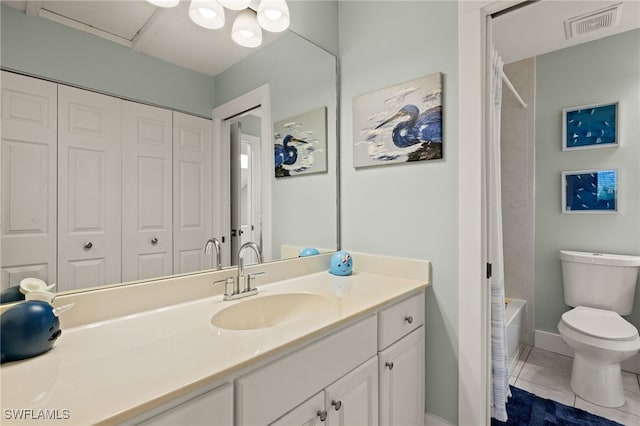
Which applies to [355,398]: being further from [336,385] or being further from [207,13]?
[207,13]

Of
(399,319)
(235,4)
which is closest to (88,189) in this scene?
(235,4)

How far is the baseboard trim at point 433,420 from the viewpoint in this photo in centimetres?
146

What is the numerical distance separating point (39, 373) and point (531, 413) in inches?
89.0

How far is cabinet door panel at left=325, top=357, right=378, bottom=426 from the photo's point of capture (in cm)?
99

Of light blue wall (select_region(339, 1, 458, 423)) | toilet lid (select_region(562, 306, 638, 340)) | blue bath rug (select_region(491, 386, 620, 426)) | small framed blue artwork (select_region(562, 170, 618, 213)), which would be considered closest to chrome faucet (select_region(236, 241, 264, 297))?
light blue wall (select_region(339, 1, 458, 423))

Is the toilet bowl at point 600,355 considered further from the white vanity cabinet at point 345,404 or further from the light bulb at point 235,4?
the light bulb at point 235,4

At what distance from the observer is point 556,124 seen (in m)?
2.54

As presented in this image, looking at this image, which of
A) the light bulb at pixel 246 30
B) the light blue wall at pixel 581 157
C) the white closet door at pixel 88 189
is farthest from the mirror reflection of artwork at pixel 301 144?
the light blue wall at pixel 581 157

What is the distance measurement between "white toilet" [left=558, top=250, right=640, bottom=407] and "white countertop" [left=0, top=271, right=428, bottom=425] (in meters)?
1.70

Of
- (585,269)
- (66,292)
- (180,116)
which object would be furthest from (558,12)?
(66,292)

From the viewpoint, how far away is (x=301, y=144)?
1.78 m

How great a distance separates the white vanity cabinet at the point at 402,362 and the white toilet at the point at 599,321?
4.02ft

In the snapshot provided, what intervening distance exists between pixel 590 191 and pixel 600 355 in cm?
123

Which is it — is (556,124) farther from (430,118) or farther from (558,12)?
(430,118)
